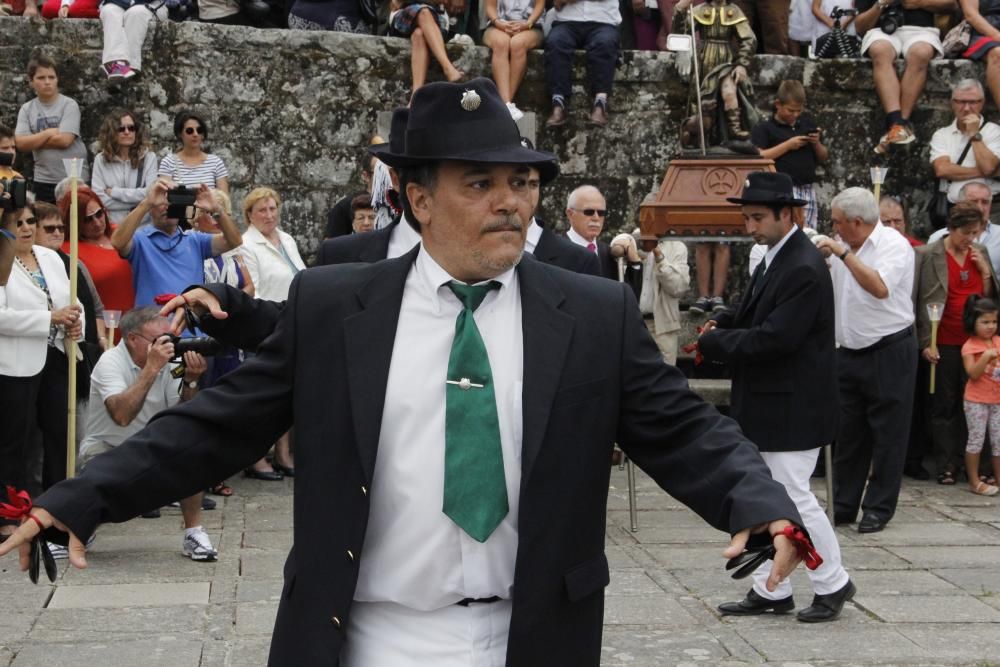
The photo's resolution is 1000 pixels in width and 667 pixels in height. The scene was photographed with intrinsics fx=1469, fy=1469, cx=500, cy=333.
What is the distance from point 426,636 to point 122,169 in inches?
318

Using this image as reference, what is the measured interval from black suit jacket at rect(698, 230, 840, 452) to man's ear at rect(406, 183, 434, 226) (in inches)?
157

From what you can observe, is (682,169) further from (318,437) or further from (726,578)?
(318,437)

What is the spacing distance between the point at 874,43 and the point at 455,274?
1066 cm

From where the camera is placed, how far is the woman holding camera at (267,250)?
9.55 m

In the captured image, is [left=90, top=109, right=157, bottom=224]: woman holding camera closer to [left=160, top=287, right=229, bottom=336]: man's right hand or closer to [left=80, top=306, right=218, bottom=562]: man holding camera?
[left=80, top=306, right=218, bottom=562]: man holding camera

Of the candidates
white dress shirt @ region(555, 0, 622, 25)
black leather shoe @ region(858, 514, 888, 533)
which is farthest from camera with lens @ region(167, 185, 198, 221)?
white dress shirt @ region(555, 0, 622, 25)

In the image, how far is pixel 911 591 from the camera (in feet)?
24.1

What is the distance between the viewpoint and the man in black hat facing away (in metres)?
3.06

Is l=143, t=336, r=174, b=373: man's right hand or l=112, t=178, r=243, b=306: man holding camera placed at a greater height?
l=112, t=178, r=243, b=306: man holding camera

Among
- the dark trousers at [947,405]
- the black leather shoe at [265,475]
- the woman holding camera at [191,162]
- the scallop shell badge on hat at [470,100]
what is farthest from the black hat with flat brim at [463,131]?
the dark trousers at [947,405]

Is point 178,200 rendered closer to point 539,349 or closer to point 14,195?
point 14,195

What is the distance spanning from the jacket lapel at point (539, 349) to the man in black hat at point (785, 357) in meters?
3.85

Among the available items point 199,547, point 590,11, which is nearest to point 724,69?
point 590,11

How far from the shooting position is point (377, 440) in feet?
10.1
